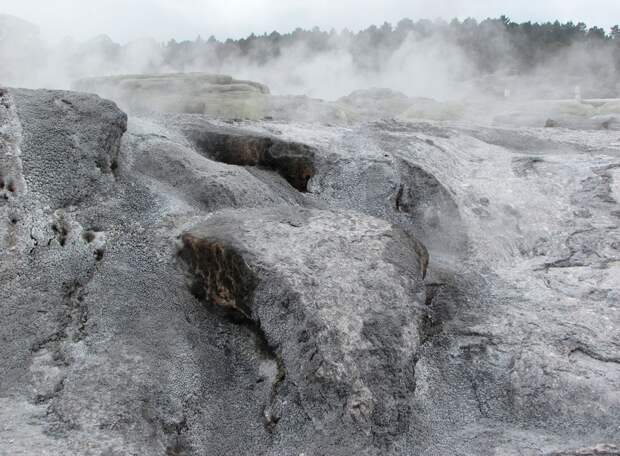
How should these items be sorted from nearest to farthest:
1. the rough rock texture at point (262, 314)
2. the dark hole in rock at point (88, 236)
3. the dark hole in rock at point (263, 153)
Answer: the rough rock texture at point (262, 314) → the dark hole in rock at point (88, 236) → the dark hole in rock at point (263, 153)

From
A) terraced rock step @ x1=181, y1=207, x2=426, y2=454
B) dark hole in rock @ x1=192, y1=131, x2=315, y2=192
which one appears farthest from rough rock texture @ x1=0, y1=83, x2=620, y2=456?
dark hole in rock @ x1=192, y1=131, x2=315, y2=192

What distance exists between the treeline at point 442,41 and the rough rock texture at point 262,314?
11.0 metres

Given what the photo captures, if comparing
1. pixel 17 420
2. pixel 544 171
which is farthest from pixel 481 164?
pixel 17 420

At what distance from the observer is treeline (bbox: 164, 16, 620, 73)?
53.6 feet

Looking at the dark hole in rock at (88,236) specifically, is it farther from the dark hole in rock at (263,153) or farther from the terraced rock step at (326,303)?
the dark hole in rock at (263,153)

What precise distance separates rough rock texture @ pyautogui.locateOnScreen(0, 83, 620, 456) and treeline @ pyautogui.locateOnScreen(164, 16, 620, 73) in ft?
36.0

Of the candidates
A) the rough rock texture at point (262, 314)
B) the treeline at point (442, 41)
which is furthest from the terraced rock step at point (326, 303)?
the treeline at point (442, 41)

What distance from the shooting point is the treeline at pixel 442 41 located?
643 inches

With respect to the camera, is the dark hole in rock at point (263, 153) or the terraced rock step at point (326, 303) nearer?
the terraced rock step at point (326, 303)

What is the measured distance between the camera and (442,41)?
1980 cm

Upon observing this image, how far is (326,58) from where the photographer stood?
16922 millimetres

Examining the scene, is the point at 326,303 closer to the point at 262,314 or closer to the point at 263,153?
the point at 262,314

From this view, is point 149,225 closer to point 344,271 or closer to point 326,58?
point 344,271

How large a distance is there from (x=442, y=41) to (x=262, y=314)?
18073 mm
